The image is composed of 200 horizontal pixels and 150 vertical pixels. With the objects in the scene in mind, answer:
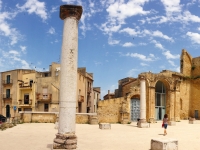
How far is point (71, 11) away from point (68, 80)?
108 inches

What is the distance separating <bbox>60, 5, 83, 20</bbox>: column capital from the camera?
346 inches

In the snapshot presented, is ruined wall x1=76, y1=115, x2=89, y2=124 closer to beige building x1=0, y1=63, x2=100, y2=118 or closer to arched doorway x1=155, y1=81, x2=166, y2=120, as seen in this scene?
beige building x1=0, y1=63, x2=100, y2=118

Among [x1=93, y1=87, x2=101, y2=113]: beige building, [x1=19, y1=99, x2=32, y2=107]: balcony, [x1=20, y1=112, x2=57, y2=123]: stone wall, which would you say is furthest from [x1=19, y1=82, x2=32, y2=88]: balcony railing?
[x1=93, y1=87, x2=101, y2=113]: beige building

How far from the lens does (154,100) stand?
27.3m

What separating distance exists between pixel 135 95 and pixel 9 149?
1893 centimetres

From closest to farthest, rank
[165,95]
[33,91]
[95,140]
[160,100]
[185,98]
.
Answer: [95,140] → [160,100] → [165,95] → [33,91] → [185,98]

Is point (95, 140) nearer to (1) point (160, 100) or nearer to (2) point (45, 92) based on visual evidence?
(1) point (160, 100)

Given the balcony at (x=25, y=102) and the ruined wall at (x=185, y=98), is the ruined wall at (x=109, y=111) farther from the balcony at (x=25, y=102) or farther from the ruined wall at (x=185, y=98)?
the balcony at (x=25, y=102)

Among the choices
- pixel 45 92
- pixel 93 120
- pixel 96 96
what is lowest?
pixel 93 120

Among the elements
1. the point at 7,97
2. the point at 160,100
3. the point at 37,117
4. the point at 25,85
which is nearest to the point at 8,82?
the point at 7,97

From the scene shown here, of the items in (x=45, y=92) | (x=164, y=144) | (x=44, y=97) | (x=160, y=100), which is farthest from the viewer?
(x=45, y=92)

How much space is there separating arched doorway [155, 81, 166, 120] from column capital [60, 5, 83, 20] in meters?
22.5

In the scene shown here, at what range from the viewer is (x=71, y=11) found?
28.8 feet

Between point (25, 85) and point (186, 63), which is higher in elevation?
point (186, 63)
